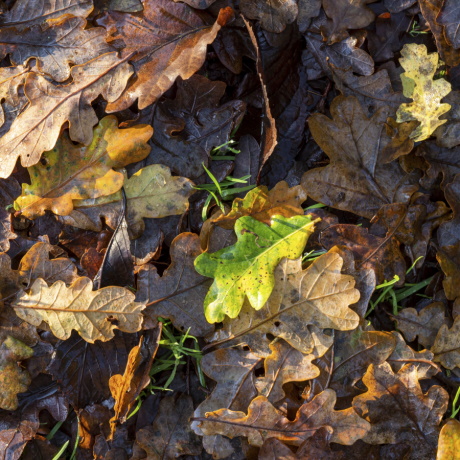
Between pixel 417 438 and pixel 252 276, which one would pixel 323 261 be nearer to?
pixel 252 276

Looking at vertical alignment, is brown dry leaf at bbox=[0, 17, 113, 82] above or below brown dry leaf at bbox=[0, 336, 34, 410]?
above

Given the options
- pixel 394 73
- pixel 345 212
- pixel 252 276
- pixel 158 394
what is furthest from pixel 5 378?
pixel 394 73

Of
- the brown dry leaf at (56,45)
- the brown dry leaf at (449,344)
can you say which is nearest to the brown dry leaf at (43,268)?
the brown dry leaf at (56,45)

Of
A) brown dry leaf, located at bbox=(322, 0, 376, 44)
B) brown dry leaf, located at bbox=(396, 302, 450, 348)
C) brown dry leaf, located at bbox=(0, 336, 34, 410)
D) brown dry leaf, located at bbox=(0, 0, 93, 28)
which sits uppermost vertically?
brown dry leaf, located at bbox=(0, 0, 93, 28)

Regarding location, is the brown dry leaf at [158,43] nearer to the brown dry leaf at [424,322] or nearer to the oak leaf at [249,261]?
the oak leaf at [249,261]

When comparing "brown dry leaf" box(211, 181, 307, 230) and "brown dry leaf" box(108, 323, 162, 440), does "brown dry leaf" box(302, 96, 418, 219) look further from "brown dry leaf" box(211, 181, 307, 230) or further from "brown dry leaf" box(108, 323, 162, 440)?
"brown dry leaf" box(108, 323, 162, 440)

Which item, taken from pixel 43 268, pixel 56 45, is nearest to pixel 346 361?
pixel 43 268

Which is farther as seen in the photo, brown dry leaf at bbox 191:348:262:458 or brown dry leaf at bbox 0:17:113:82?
brown dry leaf at bbox 0:17:113:82

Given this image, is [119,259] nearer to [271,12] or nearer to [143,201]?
[143,201]

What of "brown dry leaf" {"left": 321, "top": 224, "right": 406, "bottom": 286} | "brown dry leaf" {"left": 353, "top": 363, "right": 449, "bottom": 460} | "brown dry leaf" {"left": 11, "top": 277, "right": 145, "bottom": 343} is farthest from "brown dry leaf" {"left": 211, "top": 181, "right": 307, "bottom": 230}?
"brown dry leaf" {"left": 353, "top": 363, "right": 449, "bottom": 460}
